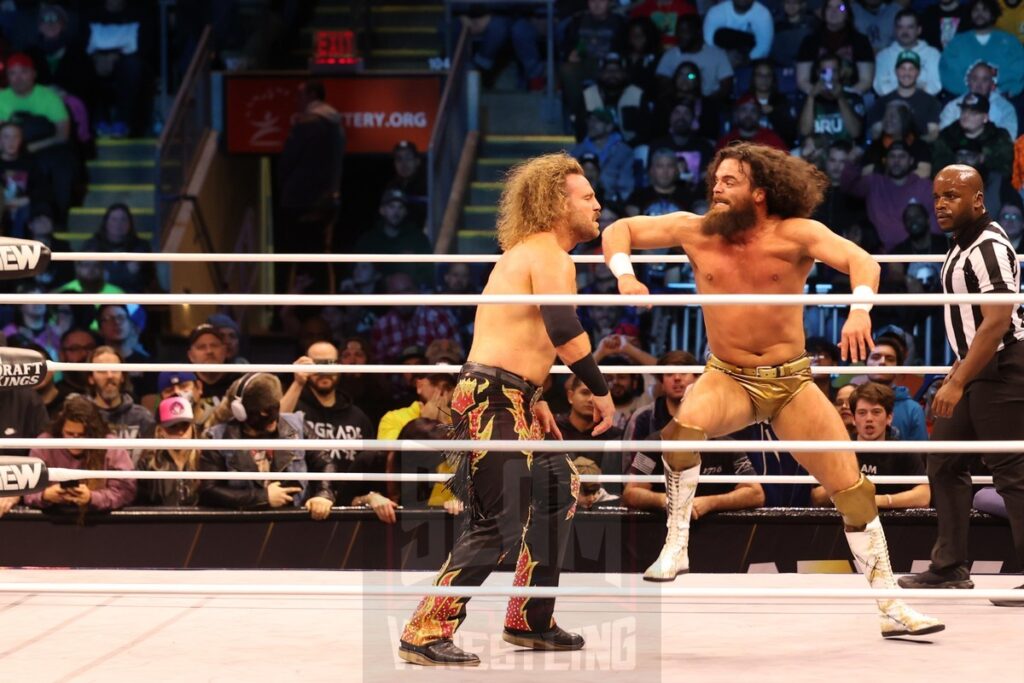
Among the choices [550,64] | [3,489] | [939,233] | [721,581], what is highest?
[550,64]

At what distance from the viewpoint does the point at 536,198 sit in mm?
3705

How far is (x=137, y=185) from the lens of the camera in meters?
9.88


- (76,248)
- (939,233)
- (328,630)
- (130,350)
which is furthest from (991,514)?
(76,248)

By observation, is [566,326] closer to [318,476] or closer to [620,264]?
[620,264]

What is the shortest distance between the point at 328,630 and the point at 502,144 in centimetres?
594

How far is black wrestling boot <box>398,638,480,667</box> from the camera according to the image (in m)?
3.52

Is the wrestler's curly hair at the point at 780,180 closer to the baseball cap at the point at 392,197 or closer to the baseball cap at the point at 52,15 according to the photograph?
the baseball cap at the point at 392,197

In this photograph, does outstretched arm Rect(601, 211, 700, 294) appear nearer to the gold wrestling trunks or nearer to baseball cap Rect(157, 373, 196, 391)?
the gold wrestling trunks

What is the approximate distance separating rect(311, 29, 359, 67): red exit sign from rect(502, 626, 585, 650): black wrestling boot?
20.2ft

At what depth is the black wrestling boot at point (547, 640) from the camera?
3701mm

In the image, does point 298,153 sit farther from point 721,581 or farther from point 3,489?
point 3,489

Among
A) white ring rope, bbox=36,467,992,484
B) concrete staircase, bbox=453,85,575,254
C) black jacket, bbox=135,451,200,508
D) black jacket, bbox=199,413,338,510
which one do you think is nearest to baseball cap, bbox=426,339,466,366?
black jacket, bbox=199,413,338,510

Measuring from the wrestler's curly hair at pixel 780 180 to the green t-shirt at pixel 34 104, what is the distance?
661cm

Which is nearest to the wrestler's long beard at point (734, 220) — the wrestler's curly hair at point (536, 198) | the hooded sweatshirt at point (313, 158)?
the wrestler's curly hair at point (536, 198)
